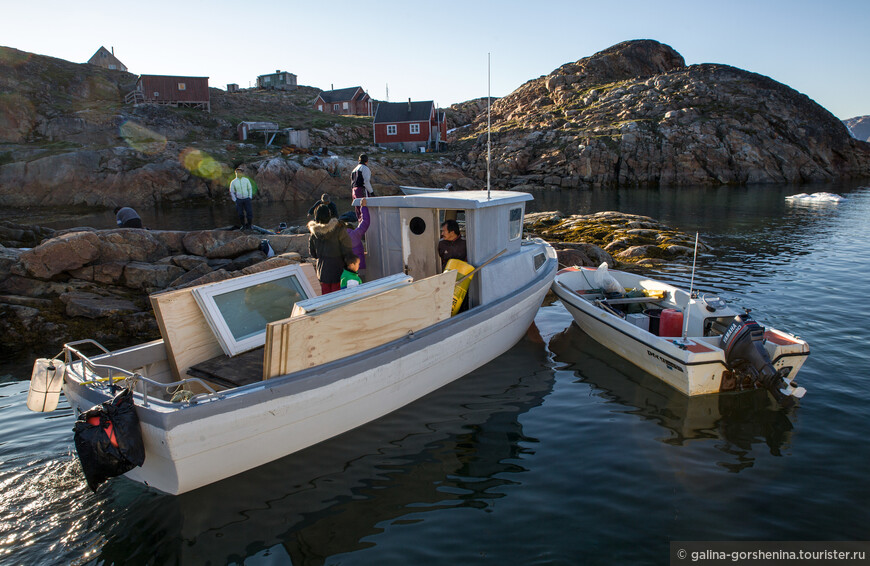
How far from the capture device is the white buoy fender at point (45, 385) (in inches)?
217

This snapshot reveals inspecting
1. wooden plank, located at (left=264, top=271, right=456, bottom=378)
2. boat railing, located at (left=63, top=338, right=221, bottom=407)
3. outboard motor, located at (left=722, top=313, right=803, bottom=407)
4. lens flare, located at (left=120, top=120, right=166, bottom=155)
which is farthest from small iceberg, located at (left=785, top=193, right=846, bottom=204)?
lens flare, located at (left=120, top=120, right=166, bottom=155)

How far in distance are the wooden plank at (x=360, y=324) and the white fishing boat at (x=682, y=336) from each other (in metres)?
3.55

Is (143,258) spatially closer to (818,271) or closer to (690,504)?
(690,504)

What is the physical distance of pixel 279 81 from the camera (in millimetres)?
96938

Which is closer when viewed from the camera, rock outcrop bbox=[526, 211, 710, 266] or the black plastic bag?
the black plastic bag

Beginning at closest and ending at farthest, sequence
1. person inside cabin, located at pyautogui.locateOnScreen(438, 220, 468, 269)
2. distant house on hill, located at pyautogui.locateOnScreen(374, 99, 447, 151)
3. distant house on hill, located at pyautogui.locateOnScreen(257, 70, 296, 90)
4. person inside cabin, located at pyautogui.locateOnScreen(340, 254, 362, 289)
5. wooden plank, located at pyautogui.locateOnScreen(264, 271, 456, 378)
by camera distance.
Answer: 1. wooden plank, located at pyautogui.locateOnScreen(264, 271, 456, 378)
2. person inside cabin, located at pyautogui.locateOnScreen(340, 254, 362, 289)
3. person inside cabin, located at pyautogui.locateOnScreen(438, 220, 468, 269)
4. distant house on hill, located at pyautogui.locateOnScreen(374, 99, 447, 151)
5. distant house on hill, located at pyautogui.locateOnScreen(257, 70, 296, 90)

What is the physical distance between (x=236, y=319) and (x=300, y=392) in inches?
80.2

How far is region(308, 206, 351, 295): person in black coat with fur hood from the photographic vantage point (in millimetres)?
8016

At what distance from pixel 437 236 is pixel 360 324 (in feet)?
10.6

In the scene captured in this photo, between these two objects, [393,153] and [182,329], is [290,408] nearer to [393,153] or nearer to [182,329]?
[182,329]

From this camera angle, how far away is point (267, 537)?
204 inches

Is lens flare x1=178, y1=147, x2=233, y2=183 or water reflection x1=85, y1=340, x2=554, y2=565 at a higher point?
lens flare x1=178, y1=147, x2=233, y2=183

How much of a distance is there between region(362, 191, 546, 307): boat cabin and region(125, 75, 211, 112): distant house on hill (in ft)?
191

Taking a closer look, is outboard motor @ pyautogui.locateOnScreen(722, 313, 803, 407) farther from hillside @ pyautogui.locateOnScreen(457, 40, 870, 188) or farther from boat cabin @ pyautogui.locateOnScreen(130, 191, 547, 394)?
hillside @ pyautogui.locateOnScreen(457, 40, 870, 188)
